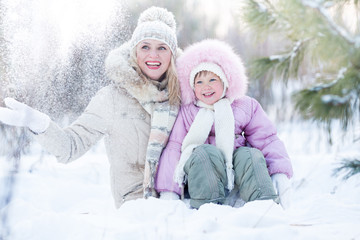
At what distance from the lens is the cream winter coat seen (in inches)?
82.0

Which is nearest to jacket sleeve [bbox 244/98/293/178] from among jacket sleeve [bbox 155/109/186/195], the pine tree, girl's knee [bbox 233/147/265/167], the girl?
the girl

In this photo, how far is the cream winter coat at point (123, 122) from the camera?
208 cm

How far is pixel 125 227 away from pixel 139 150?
2.96ft

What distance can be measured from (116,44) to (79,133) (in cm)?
262

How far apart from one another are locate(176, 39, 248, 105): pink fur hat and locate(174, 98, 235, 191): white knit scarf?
0.07 m

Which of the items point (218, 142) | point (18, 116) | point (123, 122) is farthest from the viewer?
point (123, 122)

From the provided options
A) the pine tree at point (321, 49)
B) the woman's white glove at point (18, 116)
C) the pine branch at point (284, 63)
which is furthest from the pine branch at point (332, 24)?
the woman's white glove at point (18, 116)

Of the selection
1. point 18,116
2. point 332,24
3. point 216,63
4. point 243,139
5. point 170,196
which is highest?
point 332,24

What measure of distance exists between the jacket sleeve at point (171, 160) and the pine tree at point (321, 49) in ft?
3.33

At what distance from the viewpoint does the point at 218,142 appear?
1924 mm

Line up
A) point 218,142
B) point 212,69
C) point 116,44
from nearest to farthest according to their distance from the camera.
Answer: point 218,142 → point 212,69 → point 116,44

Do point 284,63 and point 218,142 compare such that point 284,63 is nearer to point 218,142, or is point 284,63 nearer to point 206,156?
point 218,142

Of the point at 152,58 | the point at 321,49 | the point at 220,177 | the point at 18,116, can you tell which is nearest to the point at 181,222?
the point at 220,177

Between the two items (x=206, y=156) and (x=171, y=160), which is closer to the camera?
(x=206, y=156)
